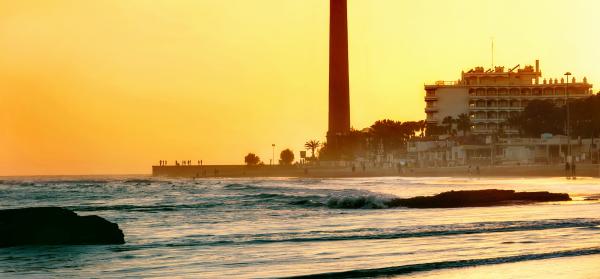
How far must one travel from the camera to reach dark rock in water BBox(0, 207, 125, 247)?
19750 millimetres

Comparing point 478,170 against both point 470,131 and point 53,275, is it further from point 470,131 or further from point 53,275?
point 53,275

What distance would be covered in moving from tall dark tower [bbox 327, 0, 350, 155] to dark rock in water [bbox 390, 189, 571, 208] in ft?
440

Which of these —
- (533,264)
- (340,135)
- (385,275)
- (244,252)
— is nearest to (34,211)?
(244,252)

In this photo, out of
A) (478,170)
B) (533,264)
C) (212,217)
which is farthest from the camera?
(478,170)

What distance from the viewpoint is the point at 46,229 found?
19969 mm

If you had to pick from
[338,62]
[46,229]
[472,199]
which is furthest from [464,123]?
[46,229]

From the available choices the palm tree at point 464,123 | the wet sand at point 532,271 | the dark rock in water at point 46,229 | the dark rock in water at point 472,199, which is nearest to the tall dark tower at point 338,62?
the palm tree at point 464,123

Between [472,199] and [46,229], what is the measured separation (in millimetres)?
20931

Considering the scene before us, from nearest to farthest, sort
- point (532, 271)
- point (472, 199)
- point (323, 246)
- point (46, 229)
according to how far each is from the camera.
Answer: point (532, 271) → point (323, 246) → point (46, 229) → point (472, 199)

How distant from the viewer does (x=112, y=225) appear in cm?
2103

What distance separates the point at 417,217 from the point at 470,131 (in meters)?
162

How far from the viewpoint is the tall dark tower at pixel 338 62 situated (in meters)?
173

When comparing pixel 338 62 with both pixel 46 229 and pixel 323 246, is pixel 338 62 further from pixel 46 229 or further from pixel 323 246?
pixel 323 246

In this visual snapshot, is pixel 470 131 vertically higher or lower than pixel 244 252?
higher
